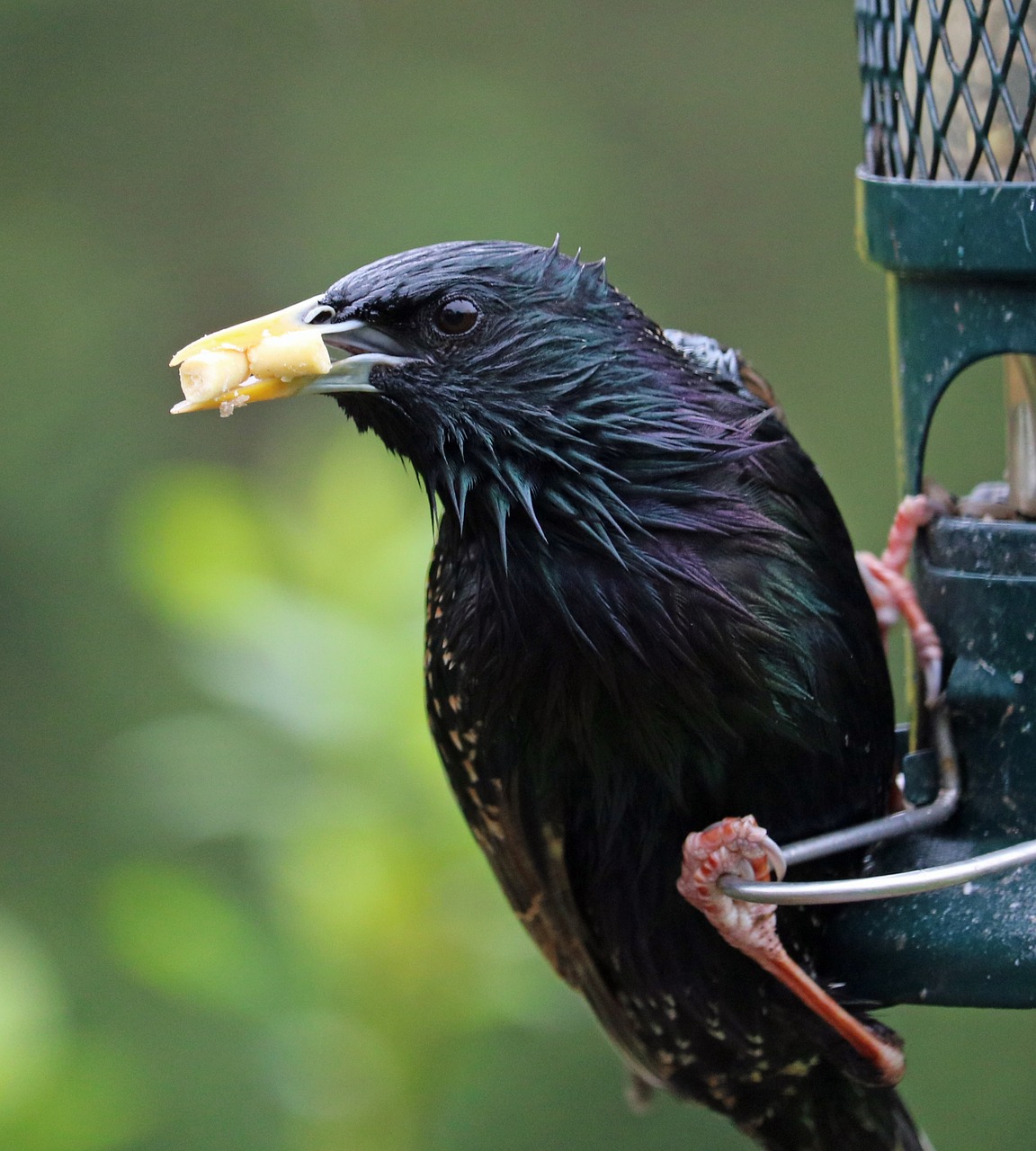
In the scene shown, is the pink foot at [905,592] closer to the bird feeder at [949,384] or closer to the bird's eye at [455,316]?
the bird feeder at [949,384]

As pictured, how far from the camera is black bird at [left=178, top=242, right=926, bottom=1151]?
1776mm

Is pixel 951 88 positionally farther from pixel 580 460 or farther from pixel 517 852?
pixel 517 852

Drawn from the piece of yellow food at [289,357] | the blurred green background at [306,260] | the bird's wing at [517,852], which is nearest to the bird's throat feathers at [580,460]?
the piece of yellow food at [289,357]

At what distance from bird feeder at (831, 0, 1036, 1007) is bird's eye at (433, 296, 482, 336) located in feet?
1.97

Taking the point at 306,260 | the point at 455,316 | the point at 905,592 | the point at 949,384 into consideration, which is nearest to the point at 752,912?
the point at 905,592

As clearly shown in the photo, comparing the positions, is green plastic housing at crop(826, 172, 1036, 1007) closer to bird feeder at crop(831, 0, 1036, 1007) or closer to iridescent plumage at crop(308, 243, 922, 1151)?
bird feeder at crop(831, 0, 1036, 1007)

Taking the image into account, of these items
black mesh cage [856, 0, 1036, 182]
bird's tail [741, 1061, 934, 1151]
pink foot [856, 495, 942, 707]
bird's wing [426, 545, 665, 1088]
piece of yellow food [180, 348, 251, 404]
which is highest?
black mesh cage [856, 0, 1036, 182]

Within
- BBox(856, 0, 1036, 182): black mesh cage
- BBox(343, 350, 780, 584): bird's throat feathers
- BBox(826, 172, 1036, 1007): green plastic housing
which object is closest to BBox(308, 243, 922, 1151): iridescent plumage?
BBox(343, 350, 780, 584): bird's throat feathers

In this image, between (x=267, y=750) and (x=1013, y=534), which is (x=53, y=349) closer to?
(x=267, y=750)

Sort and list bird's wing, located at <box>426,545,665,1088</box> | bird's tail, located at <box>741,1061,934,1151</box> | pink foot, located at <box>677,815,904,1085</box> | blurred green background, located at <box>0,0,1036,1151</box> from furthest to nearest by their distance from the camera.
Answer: blurred green background, located at <box>0,0,1036,1151</box> < bird's tail, located at <box>741,1061,934,1151</box> < bird's wing, located at <box>426,545,665,1088</box> < pink foot, located at <box>677,815,904,1085</box>

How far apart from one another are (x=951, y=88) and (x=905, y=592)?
69 cm

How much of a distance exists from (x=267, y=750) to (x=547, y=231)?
2.62 m

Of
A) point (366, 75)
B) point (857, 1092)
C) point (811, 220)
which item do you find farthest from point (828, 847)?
point (366, 75)

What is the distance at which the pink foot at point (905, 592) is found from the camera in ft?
7.07
